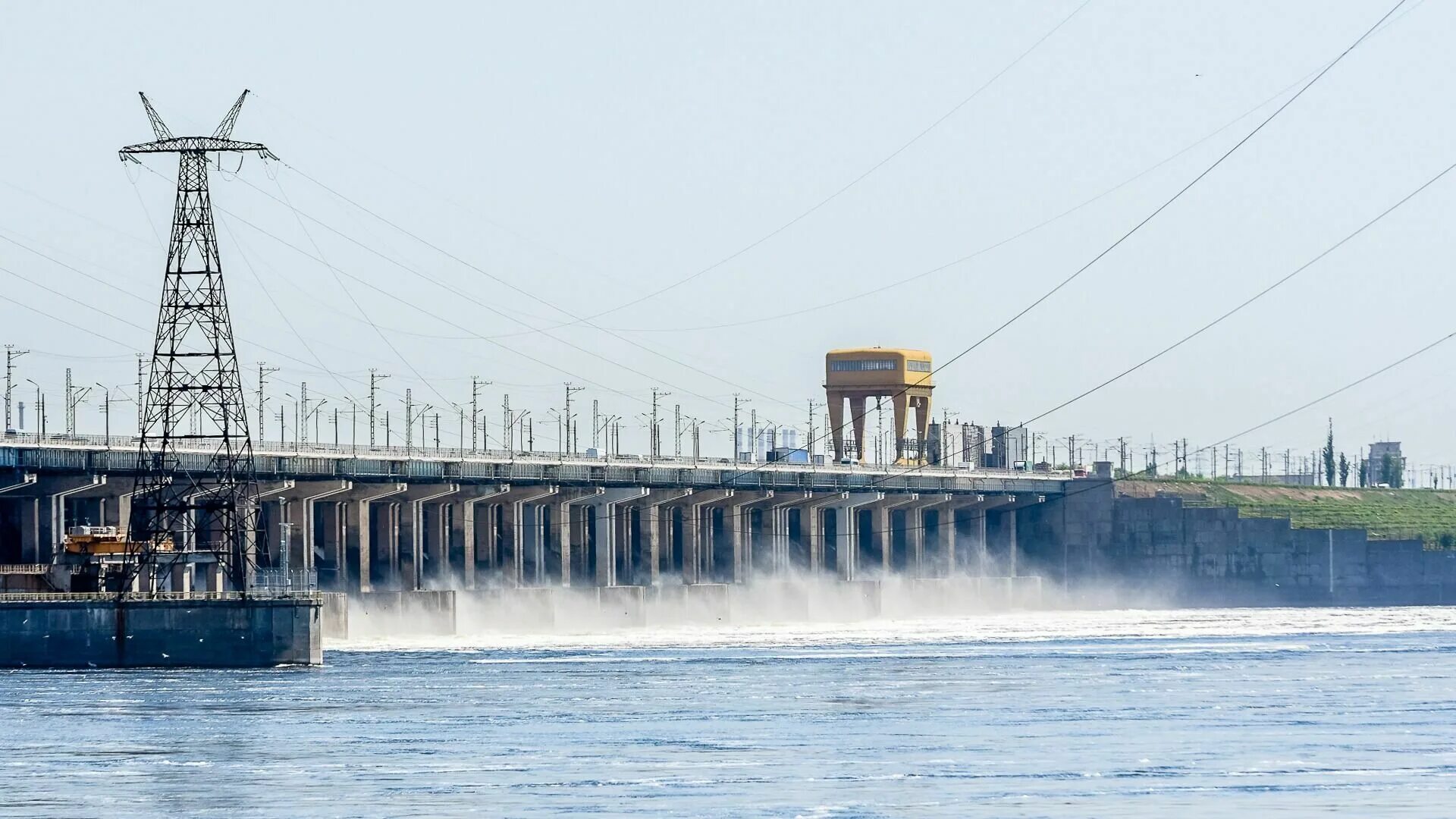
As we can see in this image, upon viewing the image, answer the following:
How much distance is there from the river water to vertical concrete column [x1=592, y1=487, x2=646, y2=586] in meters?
49.0

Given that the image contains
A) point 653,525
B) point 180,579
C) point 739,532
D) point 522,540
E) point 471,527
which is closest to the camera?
point 180,579

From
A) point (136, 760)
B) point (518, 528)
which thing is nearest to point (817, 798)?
point (136, 760)

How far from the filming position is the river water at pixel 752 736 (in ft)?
194

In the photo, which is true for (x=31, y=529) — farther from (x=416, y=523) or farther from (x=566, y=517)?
(x=566, y=517)

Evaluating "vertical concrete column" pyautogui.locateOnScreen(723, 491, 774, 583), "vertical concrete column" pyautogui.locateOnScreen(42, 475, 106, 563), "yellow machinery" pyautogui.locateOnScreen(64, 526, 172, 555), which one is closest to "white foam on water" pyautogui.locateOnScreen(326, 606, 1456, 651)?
"vertical concrete column" pyautogui.locateOnScreen(723, 491, 774, 583)

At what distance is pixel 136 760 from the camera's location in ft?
227

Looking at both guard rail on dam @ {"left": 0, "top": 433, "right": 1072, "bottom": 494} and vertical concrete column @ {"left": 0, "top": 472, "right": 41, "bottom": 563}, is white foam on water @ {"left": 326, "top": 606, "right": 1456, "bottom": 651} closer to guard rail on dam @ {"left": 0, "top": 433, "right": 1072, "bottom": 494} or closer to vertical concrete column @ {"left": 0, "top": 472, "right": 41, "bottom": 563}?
guard rail on dam @ {"left": 0, "top": 433, "right": 1072, "bottom": 494}

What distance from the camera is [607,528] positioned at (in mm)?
178750

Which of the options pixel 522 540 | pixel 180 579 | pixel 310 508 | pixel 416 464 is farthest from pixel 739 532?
pixel 180 579

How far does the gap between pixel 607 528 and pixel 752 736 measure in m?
104

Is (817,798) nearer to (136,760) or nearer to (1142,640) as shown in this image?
(136,760)

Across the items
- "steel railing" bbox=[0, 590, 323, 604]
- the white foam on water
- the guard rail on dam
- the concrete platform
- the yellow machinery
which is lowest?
the white foam on water

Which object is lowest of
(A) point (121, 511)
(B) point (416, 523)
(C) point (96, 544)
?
(C) point (96, 544)

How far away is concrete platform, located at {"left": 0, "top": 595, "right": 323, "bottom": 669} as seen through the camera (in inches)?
4304
